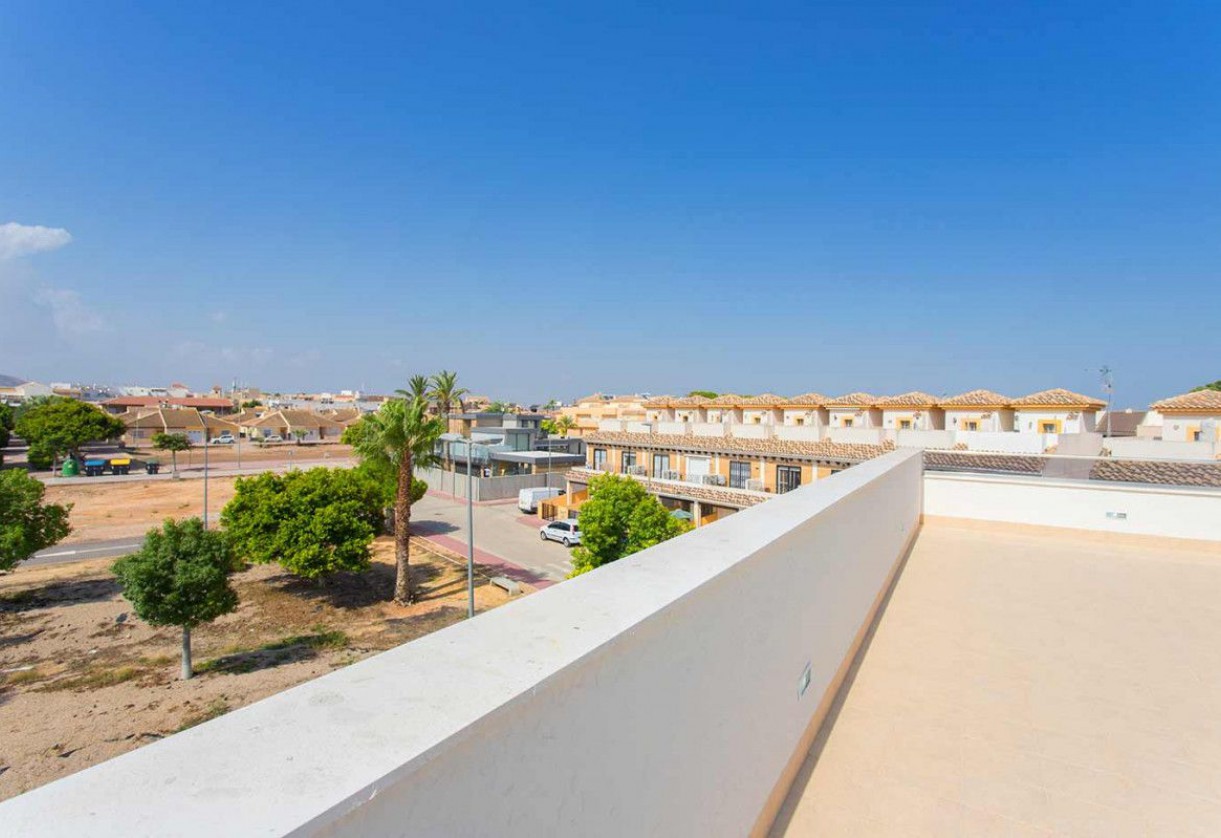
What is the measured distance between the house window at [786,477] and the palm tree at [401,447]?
11.0m

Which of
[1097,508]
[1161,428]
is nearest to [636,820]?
[1097,508]

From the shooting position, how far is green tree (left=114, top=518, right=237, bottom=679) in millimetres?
12312

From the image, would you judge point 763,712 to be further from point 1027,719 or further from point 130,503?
point 130,503

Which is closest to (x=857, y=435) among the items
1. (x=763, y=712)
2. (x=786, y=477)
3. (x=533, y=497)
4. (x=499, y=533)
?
(x=786, y=477)

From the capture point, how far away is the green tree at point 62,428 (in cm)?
4153

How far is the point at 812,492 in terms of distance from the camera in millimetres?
Answer: 3754

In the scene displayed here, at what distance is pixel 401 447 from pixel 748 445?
1146 cm

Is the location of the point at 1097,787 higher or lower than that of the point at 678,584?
lower

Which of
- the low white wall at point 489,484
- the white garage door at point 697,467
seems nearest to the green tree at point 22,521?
the low white wall at point 489,484

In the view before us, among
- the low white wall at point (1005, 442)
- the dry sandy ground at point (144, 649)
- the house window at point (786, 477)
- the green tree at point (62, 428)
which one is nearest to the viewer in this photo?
the dry sandy ground at point (144, 649)

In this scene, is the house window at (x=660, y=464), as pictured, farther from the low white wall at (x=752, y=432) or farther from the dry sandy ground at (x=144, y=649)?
the dry sandy ground at (x=144, y=649)

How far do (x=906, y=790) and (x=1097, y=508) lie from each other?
6.98m

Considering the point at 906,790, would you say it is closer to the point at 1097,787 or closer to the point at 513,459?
the point at 1097,787

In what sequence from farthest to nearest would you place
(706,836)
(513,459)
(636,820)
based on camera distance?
(513,459) → (706,836) → (636,820)
